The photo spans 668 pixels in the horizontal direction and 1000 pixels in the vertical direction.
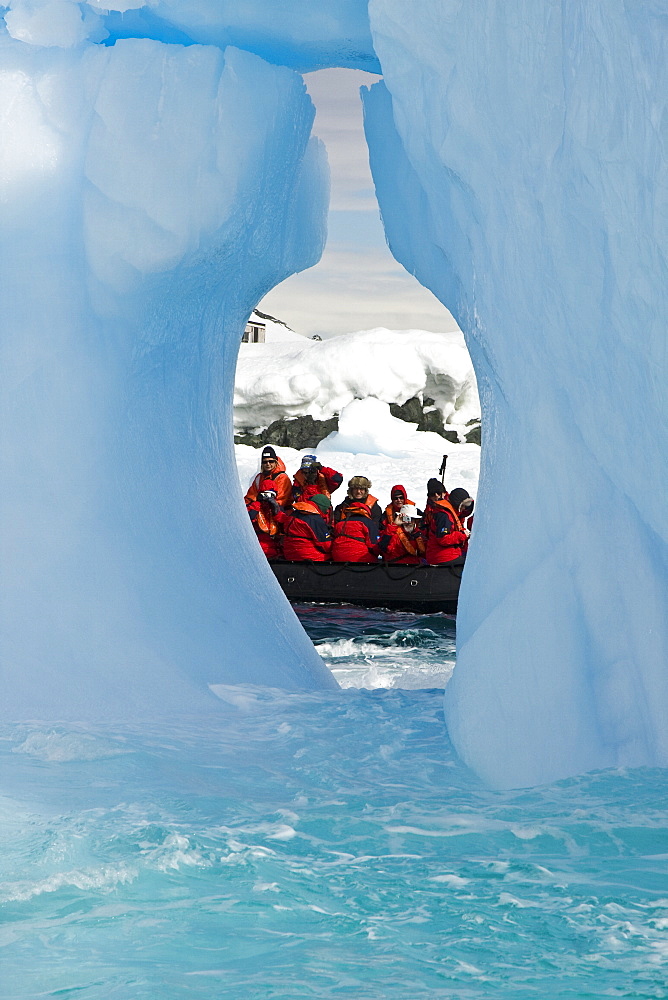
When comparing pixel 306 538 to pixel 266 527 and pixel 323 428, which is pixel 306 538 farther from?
pixel 323 428

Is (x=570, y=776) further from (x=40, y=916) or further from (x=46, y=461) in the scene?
(x=46, y=461)

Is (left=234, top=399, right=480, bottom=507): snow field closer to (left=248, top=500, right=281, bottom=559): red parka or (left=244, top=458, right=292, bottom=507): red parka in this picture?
(left=244, top=458, right=292, bottom=507): red parka

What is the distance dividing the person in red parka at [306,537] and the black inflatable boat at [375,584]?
106 millimetres

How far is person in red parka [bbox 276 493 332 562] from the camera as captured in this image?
8688 mm

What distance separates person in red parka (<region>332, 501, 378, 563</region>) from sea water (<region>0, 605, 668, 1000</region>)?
5.13 metres

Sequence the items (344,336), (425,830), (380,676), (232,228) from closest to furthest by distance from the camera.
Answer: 1. (425,830)
2. (232,228)
3. (380,676)
4. (344,336)

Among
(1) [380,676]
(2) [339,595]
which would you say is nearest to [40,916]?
(1) [380,676]

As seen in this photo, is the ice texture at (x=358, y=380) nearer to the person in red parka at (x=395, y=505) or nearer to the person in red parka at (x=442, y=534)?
the person in red parka at (x=395, y=505)

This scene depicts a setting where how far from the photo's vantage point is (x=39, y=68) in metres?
3.84

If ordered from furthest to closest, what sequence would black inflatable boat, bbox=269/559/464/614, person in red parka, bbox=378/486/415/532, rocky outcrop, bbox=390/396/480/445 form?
rocky outcrop, bbox=390/396/480/445 < person in red parka, bbox=378/486/415/532 < black inflatable boat, bbox=269/559/464/614

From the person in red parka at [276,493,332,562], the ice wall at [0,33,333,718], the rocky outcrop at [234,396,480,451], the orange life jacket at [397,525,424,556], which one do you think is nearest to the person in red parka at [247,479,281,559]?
the person in red parka at [276,493,332,562]

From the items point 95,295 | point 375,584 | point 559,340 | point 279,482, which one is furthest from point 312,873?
point 279,482

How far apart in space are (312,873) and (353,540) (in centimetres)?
626

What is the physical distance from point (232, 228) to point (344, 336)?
58.4 ft
